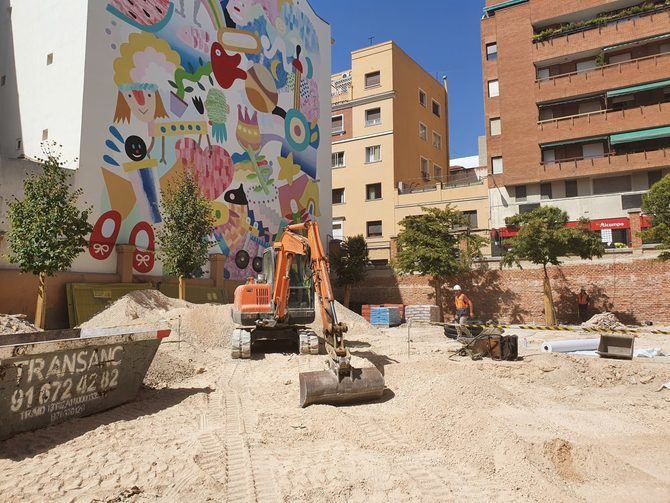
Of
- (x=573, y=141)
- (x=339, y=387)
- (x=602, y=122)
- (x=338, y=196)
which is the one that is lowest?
(x=339, y=387)

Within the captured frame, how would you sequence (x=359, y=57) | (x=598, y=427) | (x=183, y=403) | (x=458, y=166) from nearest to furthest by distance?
(x=598, y=427) → (x=183, y=403) → (x=359, y=57) → (x=458, y=166)

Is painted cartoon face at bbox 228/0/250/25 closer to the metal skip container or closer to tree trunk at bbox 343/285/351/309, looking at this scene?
tree trunk at bbox 343/285/351/309

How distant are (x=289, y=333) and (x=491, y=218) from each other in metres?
25.2

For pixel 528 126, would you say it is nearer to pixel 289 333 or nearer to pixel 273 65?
pixel 273 65

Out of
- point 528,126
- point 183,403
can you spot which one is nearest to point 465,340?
point 183,403

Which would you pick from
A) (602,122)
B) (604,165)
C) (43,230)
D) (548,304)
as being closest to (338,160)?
(602,122)

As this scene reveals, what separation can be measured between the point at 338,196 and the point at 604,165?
20239 mm

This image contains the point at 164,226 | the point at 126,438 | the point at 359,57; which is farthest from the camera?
the point at 359,57

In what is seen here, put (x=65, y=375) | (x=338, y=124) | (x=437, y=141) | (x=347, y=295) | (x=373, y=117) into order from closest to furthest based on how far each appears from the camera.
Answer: (x=65, y=375), (x=347, y=295), (x=373, y=117), (x=338, y=124), (x=437, y=141)

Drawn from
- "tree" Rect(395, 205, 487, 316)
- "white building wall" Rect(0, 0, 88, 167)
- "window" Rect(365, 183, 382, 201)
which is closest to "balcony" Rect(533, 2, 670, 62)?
"window" Rect(365, 183, 382, 201)

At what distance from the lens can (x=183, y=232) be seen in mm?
21297

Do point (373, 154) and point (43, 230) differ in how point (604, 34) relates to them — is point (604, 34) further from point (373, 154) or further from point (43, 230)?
point (43, 230)

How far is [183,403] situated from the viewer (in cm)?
841

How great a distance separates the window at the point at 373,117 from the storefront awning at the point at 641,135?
17.6 meters
